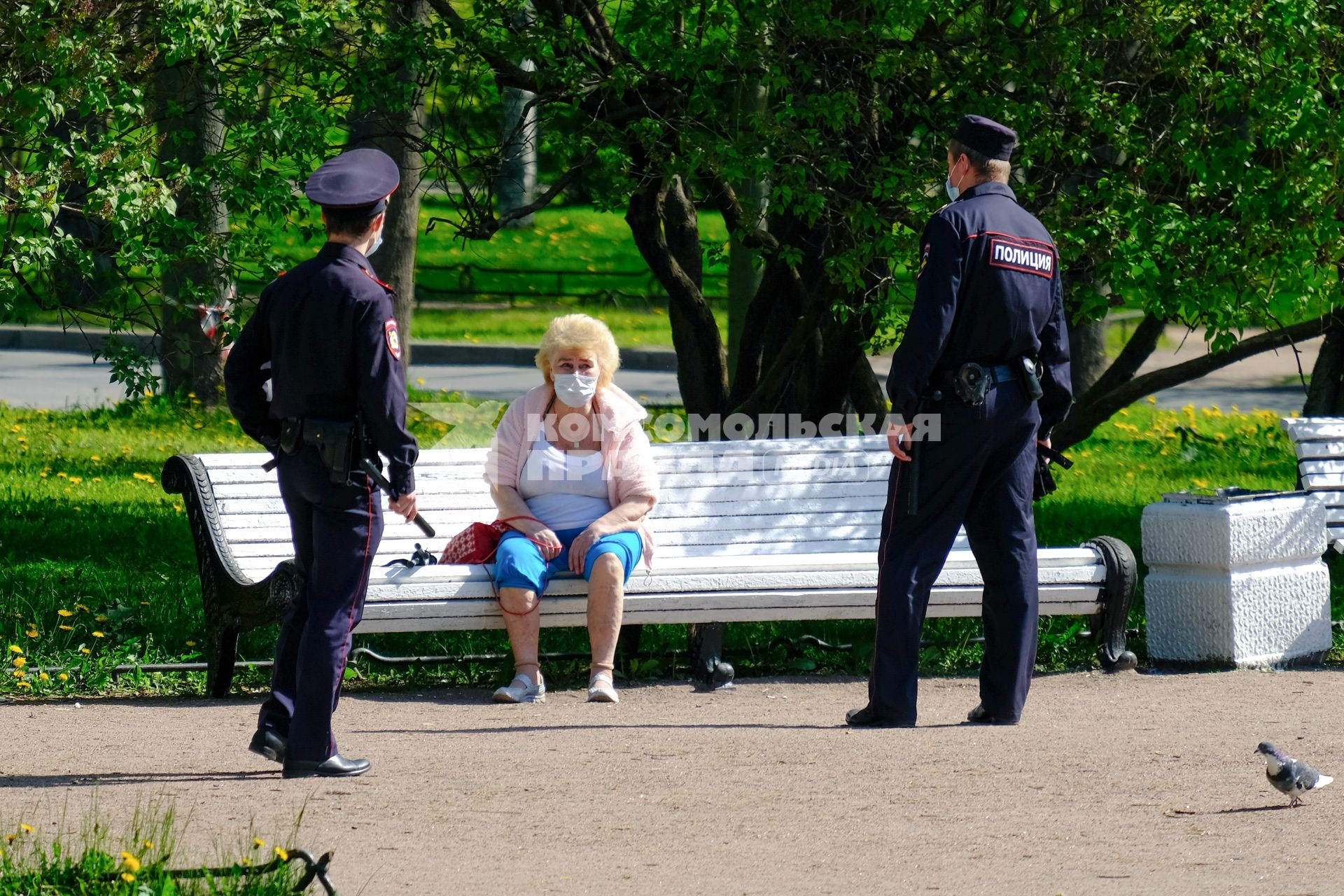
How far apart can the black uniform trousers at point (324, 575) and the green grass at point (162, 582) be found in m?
1.64

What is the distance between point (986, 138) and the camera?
536cm

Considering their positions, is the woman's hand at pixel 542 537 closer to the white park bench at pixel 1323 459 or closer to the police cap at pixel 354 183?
the police cap at pixel 354 183

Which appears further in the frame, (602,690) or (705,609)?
(705,609)

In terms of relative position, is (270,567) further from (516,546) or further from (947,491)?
(947,491)

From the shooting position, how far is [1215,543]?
6453 millimetres

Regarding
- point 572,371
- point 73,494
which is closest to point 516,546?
point 572,371

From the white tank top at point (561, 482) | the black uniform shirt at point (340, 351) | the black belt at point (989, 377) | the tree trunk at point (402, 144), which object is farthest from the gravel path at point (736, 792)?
the tree trunk at point (402, 144)

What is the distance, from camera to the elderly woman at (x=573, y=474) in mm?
5883

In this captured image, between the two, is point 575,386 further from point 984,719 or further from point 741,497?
point 984,719

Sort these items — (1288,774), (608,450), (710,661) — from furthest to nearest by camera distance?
1. (710,661)
2. (608,450)
3. (1288,774)

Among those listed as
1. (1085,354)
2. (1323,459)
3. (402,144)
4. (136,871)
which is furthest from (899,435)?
(1085,354)

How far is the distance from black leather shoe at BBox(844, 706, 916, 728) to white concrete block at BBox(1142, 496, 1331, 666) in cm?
163

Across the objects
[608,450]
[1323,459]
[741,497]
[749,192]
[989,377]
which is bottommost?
[741,497]

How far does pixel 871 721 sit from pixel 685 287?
390 cm
